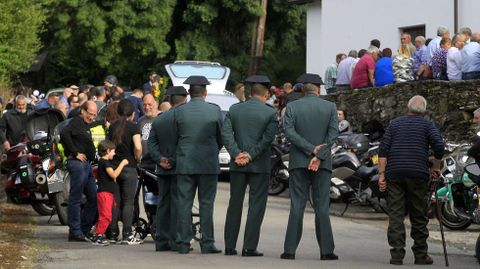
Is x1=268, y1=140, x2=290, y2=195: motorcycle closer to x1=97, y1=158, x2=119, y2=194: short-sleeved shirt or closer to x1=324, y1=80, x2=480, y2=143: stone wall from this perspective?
x1=324, y1=80, x2=480, y2=143: stone wall

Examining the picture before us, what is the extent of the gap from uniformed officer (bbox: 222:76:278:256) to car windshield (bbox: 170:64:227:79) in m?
18.5

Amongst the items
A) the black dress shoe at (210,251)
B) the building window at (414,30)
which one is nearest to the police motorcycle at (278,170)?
the building window at (414,30)

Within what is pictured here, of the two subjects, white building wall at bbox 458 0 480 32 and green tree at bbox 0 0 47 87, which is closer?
white building wall at bbox 458 0 480 32

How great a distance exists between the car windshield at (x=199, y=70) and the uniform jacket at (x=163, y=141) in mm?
17816

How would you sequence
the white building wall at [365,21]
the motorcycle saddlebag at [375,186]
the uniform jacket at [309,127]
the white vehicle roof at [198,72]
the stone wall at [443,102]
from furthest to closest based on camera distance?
the white vehicle roof at [198,72] → the white building wall at [365,21] → the stone wall at [443,102] → the motorcycle saddlebag at [375,186] → the uniform jacket at [309,127]

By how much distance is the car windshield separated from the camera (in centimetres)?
3369

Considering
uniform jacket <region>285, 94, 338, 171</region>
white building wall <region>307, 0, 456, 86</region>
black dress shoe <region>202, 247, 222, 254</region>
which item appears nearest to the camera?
uniform jacket <region>285, 94, 338, 171</region>

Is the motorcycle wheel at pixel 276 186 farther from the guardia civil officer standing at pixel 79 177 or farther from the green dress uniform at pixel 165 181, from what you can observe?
the green dress uniform at pixel 165 181

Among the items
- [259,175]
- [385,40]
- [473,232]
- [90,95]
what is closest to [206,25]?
[385,40]

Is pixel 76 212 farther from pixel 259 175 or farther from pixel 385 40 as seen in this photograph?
pixel 385 40

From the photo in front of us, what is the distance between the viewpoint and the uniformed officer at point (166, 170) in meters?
15.4

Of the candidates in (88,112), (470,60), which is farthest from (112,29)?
(88,112)

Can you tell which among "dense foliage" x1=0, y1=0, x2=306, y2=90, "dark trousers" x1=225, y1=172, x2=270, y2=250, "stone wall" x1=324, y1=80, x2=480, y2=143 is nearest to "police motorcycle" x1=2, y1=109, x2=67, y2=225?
"dark trousers" x1=225, y1=172, x2=270, y2=250

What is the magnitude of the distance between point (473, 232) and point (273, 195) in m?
7.06
